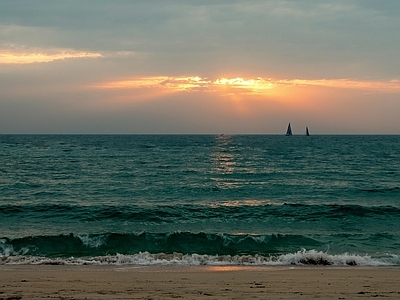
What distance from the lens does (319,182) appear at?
32094 millimetres

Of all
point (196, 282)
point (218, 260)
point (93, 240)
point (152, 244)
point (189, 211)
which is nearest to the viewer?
point (196, 282)

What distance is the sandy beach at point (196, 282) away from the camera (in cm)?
843

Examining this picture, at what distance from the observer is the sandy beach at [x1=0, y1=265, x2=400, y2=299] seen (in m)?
8.43

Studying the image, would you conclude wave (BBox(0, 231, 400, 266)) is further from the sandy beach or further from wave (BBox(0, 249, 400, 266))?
the sandy beach

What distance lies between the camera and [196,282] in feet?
32.1

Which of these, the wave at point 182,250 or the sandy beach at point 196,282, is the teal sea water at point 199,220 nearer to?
the wave at point 182,250

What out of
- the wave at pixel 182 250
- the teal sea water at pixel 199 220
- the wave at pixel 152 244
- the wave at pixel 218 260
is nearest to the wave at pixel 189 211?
the teal sea water at pixel 199 220

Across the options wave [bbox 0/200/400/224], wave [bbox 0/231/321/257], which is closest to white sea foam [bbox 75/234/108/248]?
wave [bbox 0/231/321/257]

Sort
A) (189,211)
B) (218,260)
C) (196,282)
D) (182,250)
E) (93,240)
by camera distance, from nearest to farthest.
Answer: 1. (196,282)
2. (218,260)
3. (182,250)
4. (93,240)
5. (189,211)

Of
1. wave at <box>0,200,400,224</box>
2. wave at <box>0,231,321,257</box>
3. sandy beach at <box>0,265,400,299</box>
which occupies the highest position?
sandy beach at <box>0,265,400,299</box>

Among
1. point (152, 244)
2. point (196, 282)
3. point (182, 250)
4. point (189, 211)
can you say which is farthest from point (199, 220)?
point (196, 282)

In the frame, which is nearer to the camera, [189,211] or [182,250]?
[182,250]

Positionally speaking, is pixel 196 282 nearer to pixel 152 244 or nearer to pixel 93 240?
pixel 152 244

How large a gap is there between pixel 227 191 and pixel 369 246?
13.2 metres
